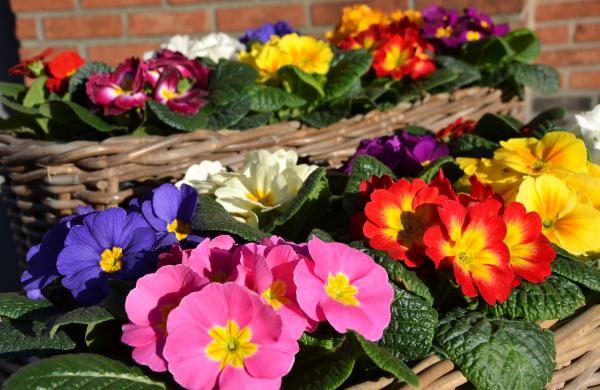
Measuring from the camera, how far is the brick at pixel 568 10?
2.82 meters

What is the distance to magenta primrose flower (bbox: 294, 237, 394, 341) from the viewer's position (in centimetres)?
75

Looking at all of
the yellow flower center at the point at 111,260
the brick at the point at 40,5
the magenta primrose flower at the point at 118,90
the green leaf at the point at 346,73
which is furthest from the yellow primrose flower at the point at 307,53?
the brick at the point at 40,5

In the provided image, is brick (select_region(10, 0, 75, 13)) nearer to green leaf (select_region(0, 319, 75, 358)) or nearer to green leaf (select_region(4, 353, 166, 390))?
green leaf (select_region(0, 319, 75, 358))

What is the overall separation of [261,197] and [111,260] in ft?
0.94

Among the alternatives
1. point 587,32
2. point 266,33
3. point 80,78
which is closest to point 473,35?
point 266,33

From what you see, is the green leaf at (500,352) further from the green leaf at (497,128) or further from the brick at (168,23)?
the brick at (168,23)

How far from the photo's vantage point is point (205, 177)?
125 centimetres

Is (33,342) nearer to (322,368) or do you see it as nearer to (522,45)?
(322,368)

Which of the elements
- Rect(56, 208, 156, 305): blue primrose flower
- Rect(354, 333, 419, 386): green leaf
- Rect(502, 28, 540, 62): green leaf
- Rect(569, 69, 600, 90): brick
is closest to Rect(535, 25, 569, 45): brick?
Rect(569, 69, 600, 90): brick

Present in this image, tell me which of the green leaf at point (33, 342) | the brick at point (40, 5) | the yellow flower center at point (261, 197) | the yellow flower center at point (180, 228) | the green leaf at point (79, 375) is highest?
the brick at point (40, 5)

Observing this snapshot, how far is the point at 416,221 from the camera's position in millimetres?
940

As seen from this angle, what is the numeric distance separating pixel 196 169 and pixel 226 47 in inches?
32.5

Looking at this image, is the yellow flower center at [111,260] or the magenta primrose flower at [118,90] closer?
the yellow flower center at [111,260]

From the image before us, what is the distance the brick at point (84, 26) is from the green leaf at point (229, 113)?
1.44 meters
